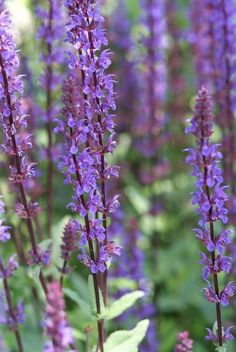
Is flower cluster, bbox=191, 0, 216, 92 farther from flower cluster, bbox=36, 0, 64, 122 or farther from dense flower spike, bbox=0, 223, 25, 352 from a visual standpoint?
dense flower spike, bbox=0, 223, 25, 352

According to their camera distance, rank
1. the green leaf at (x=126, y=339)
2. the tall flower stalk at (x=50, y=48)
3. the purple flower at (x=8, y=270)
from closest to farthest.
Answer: the green leaf at (x=126, y=339) < the purple flower at (x=8, y=270) < the tall flower stalk at (x=50, y=48)

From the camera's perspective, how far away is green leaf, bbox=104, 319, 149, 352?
4059mm

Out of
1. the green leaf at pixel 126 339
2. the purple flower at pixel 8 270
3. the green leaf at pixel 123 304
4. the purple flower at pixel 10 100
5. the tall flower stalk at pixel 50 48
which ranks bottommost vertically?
the green leaf at pixel 126 339

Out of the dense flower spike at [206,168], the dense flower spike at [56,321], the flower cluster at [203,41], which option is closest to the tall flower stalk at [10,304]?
the dense flower spike at [206,168]

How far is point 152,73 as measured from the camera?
7078mm

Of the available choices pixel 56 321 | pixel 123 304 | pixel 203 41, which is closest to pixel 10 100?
pixel 56 321

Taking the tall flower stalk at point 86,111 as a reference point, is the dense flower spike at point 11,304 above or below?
below

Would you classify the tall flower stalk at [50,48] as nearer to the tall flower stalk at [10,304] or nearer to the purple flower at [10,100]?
the tall flower stalk at [10,304]

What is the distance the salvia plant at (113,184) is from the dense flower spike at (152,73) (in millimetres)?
17

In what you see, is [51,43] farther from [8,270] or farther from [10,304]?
[10,304]

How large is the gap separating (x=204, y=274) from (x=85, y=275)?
3633 mm

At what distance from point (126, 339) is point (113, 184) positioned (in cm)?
271

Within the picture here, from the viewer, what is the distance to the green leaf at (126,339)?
406 cm

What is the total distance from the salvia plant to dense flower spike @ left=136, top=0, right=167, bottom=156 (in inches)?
0.7
